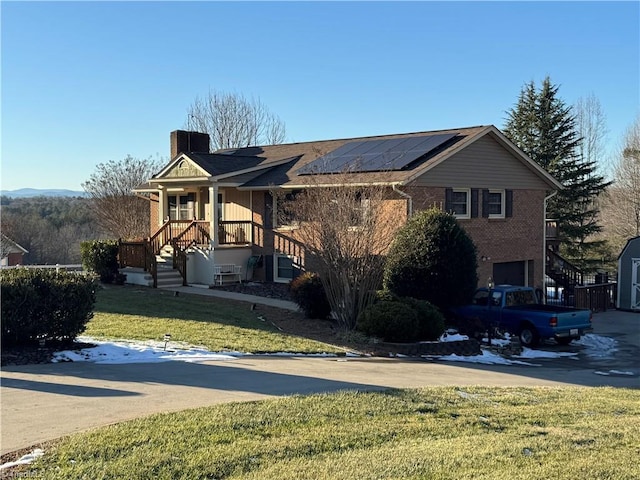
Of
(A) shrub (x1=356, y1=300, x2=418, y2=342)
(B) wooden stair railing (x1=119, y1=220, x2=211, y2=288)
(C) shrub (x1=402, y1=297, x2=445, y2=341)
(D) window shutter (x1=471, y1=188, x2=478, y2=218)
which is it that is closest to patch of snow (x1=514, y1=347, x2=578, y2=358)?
(C) shrub (x1=402, y1=297, x2=445, y2=341)

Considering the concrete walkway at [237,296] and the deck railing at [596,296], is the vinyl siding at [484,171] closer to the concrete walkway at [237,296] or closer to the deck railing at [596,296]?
the deck railing at [596,296]

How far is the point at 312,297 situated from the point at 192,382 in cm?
832

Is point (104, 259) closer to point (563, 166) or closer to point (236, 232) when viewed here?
point (236, 232)

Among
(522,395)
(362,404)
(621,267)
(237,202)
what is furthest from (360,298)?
(621,267)

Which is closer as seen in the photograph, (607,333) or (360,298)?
(360,298)

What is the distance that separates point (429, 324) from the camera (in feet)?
49.9

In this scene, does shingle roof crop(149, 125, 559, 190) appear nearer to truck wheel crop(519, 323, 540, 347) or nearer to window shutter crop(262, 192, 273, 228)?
window shutter crop(262, 192, 273, 228)

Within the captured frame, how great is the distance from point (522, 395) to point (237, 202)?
64.1ft

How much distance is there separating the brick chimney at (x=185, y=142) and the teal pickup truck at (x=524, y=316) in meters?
19.2

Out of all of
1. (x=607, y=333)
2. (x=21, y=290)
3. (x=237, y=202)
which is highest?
(x=237, y=202)

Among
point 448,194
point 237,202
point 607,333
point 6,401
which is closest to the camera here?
point 6,401

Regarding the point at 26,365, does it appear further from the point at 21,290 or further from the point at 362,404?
the point at 362,404

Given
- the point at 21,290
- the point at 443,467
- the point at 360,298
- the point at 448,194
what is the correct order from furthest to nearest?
the point at 448,194, the point at 360,298, the point at 21,290, the point at 443,467

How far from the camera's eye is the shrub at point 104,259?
25188mm
